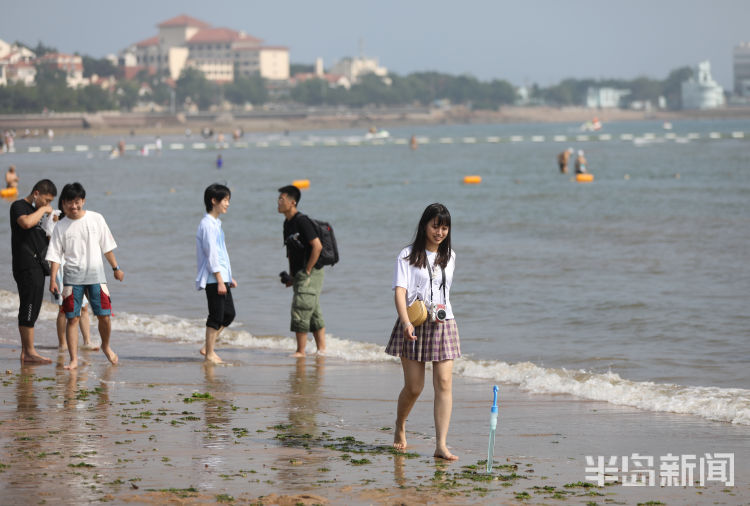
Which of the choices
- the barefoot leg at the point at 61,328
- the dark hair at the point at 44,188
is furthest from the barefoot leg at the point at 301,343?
the dark hair at the point at 44,188

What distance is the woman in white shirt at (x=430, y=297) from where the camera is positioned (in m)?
6.09

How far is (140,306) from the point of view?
14469 mm

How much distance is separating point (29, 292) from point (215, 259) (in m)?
1.72

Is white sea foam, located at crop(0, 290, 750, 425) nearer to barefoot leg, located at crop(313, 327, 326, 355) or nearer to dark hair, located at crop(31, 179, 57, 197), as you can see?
barefoot leg, located at crop(313, 327, 326, 355)

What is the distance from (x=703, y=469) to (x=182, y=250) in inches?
659

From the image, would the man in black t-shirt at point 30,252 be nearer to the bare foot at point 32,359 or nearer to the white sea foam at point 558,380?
the bare foot at point 32,359

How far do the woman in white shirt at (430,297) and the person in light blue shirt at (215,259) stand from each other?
3.34 m

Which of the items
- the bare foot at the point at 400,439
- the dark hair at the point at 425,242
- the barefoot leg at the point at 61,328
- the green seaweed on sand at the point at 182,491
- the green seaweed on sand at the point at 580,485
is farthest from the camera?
the barefoot leg at the point at 61,328

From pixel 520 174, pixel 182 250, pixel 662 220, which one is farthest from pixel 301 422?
pixel 520 174

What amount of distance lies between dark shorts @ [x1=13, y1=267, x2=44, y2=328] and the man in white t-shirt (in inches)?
22.7

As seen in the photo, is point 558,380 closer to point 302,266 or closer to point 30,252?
point 302,266

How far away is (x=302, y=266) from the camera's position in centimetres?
1003

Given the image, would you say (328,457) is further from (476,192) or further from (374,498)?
(476,192)

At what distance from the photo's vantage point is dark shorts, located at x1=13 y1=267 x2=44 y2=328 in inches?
364
